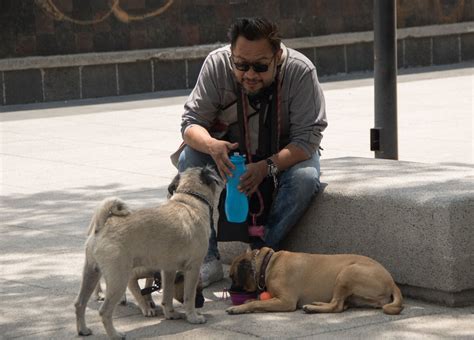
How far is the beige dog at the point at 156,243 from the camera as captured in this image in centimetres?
557

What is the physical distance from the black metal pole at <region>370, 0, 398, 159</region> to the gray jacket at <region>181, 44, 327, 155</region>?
2371 mm

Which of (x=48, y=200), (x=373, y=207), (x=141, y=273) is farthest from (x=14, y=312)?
(x=48, y=200)

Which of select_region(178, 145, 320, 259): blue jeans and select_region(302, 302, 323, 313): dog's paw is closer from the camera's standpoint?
select_region(302, 302, 323, 313): dog's paw

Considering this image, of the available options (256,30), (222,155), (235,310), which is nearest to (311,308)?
(235,310)

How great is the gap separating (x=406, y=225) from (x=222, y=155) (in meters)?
1.02

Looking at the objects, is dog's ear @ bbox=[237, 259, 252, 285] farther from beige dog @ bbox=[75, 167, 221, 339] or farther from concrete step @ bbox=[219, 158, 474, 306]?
concrete step @ bbox=[219, 158, 474, 306]

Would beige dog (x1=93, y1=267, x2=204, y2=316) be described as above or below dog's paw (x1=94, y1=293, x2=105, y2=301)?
above

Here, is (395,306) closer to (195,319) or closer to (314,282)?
(314,282)

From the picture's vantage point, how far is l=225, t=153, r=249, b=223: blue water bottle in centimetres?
638

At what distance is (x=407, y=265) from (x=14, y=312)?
2.01m

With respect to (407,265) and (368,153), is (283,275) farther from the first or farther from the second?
(368,153)

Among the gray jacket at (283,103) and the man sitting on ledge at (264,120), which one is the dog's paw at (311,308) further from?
the gray jacket at (283,103)

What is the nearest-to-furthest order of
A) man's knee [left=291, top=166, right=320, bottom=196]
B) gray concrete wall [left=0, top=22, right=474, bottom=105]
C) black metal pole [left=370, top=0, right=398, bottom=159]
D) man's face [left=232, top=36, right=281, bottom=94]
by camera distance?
man's face [left=232, top=36, right=281, bottom=94], man's knee [left=291, top=166, right=320, bottom=196], black metal pole [left=370, top=0, right=398, bottom=159], gray concrete wall [left=0, top=22, right=474, bottom=105]

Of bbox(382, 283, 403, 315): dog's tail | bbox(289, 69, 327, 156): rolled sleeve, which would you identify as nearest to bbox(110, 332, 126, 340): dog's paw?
bbox(382, 283, 403, 315): dog's tail
